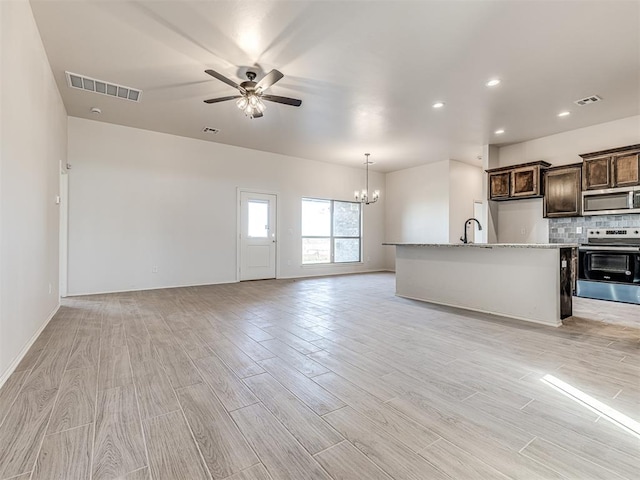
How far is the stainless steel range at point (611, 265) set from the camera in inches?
194

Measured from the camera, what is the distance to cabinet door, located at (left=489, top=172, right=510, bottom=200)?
254 inches

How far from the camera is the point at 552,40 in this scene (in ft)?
10.6

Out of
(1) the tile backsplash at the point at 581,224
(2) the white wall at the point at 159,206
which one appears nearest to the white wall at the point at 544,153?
(1) the tile backsplash at the point at 581,224

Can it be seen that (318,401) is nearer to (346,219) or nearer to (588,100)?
(588,100)

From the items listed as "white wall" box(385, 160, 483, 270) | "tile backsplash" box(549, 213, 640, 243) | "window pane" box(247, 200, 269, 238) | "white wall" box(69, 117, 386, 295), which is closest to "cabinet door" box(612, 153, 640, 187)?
"tile backsplash" box(549, 213, 640, 243)

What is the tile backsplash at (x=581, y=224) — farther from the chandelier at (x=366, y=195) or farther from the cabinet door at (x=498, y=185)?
the chandelier at (x=366, y=195)

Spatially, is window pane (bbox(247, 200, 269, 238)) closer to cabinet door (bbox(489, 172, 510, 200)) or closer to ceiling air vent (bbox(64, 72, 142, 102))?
ceiling air vent (bbox(64, 72, 142, 102))

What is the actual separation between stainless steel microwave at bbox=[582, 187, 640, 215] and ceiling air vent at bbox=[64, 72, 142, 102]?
297 inches

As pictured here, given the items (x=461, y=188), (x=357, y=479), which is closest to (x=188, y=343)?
(x=357, y=479)

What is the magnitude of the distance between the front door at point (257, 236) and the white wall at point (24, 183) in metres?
3.64

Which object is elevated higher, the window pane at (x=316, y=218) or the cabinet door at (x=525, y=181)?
the cabinet door at (x=525, y=181)

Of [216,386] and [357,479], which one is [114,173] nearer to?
[216,386]

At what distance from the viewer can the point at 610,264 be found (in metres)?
5.14

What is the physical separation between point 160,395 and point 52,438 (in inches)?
22.0
